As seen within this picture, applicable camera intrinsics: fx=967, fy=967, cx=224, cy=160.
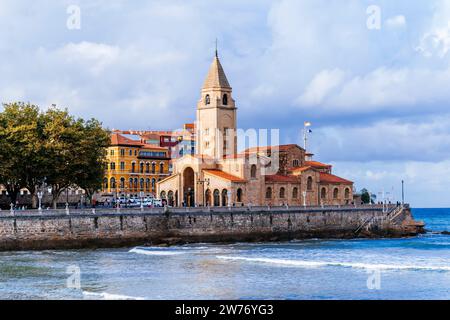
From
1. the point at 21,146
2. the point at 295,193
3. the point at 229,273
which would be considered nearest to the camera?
the point at 229,273

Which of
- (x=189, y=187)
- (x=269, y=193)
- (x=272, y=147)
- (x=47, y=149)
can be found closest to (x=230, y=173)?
(x=269, y=193)

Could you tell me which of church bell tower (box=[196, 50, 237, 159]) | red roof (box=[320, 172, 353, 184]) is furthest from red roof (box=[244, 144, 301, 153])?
red roof (box=[320, 172, 353, 184])

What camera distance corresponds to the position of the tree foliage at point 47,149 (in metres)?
81.9

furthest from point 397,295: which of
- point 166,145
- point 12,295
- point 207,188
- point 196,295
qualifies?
point 166,145

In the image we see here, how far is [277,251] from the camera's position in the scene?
76812 mm

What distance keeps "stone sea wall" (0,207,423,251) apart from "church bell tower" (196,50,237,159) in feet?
56.6

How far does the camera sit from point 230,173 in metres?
104

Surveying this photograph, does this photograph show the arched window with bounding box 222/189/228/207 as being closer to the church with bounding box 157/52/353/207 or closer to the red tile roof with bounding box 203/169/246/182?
the church with bounding box 157/52/353/207

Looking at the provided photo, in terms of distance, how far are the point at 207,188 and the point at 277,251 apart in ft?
87.3

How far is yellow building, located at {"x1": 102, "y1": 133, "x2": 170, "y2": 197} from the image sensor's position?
411 ft

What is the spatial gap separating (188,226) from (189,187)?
2231 cm

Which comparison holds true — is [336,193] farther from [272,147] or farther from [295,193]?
[272,147]

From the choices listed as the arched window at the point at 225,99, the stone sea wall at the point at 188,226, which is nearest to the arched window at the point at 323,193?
the stone sea wall at the point at 188,226

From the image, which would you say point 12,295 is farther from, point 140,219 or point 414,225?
point 414,225
